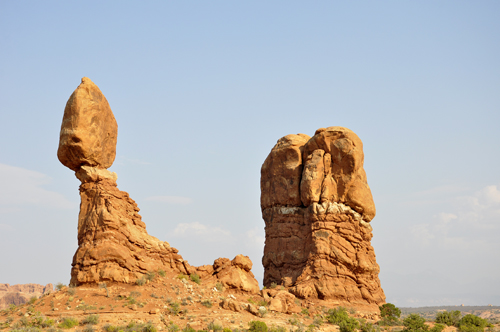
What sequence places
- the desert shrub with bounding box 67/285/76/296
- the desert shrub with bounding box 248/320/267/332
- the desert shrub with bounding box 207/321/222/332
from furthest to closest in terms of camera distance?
1. the desert shrub with bounding box 67/285/76/296
2. the desert shrub with bounding box 248/320/267/332
3. the desert shrub with bounding box 207/321/222/332

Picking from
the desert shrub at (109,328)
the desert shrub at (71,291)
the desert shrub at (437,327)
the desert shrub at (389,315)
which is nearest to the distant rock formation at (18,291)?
the desert shrub at (71,291)

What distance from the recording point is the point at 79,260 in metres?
29.1

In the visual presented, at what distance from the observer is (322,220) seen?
3775 centimetres

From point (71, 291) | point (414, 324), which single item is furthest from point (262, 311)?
point (71, 291)

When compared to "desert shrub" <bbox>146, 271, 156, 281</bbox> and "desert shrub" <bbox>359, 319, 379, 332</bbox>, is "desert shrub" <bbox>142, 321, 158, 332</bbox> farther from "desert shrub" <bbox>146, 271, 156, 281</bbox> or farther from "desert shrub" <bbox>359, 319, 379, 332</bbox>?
"desert shrub" <bbox>359, 319, 379, 332</bbox>

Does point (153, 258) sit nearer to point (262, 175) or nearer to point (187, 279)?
point (187, 279)

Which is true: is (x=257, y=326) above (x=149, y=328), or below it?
above

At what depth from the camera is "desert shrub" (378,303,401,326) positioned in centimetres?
3350

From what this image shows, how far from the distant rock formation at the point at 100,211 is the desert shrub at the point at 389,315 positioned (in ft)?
42.2

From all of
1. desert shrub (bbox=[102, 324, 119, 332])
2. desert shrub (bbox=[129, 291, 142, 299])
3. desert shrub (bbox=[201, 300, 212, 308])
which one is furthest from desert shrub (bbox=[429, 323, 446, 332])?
desert shrub (bbox=[102, 324, 119, 332])

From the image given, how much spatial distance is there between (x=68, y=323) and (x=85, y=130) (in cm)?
1026

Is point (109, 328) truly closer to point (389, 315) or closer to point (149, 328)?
point (149, 328)

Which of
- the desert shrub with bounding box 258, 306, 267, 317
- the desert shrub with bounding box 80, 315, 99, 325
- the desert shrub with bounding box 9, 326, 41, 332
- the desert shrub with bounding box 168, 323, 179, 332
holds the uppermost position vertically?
the desert shrub with bounding box 258, 306, 267, 317

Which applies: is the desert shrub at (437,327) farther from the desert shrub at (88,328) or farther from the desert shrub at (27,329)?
the desert shrub at (27,329)
